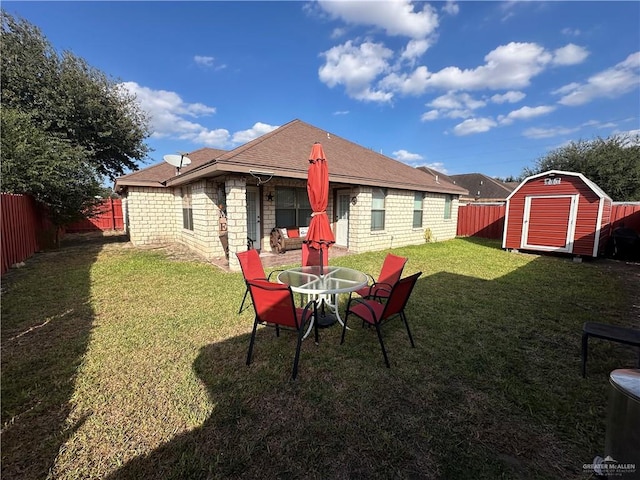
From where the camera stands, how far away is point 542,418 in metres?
2.35

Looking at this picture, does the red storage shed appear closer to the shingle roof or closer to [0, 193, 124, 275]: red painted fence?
the shingle roof

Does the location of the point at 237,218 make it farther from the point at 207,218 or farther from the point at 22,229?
the point at 22,229

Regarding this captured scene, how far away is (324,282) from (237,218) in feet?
14.0

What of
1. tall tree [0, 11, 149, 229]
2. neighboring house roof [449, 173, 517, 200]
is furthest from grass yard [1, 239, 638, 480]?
neighboring house roof [449, 173, 517, 200]

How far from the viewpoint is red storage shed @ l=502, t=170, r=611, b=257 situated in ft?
30.1

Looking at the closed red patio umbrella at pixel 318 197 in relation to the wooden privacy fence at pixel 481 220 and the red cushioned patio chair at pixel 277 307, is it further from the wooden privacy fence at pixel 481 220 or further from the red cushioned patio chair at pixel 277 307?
the wooden privacy fence at pixel 481 220

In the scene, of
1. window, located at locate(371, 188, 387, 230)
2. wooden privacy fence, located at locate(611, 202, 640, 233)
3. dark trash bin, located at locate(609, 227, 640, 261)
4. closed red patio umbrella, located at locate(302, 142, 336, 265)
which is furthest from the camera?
wooden privacy fence, located at locate(611, 202, 640, 233)

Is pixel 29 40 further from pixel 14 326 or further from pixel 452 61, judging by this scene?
pixel 452 61

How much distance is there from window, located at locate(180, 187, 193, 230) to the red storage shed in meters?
12.8

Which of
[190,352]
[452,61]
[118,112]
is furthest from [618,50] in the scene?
[118,112]

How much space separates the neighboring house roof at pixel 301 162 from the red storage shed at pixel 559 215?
344 cm

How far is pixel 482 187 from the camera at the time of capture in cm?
3162

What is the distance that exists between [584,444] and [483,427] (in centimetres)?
70

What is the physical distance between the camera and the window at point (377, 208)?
10.5 m
